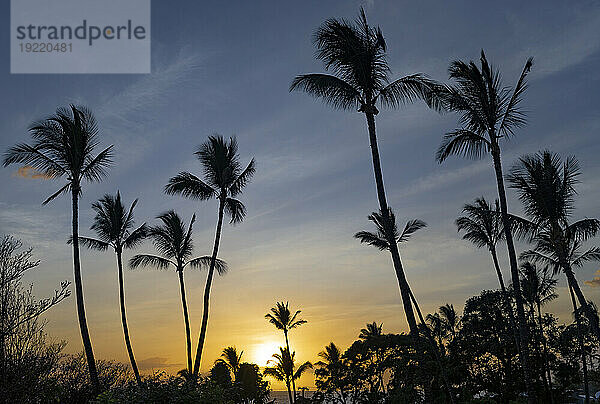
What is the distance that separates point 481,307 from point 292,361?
734 inches

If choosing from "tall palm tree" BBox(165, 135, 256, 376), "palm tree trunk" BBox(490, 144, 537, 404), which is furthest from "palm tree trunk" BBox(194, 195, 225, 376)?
"palm tree trunk" BBox(490, 144, 537, 404)

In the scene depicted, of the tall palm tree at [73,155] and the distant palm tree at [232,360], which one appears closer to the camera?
the tall palm tree at [73,155]

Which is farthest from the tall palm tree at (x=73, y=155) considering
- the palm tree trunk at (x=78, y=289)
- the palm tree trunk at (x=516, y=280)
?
the palm tree trunk at (x=516, y=280)

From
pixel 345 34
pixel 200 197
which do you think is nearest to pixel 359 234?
pixel 200 197

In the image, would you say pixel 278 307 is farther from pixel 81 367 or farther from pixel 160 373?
pixel 160 373

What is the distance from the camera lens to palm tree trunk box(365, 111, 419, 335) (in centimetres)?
1759

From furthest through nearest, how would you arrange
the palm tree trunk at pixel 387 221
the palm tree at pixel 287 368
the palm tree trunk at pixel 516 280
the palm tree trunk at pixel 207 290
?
the palm tree at pixel 287 368 < the palm tree trunk at pixel 207 290 < the palm tree trunk at pixel 516 280 < the palm tree trunk at pixel 387 221

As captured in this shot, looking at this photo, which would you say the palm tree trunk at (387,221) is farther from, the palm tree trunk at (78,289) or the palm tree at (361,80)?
the palm tree trunk at (78,289)

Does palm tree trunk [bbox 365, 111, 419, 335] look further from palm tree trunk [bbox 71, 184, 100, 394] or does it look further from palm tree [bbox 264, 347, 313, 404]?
palm tree [bbox 264, 347, 313, 404]

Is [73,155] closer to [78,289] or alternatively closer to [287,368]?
[78,289]

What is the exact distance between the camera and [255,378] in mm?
41750

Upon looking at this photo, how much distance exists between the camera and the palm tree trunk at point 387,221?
17.6 metres

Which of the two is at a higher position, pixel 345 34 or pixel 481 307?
pixel 345 34

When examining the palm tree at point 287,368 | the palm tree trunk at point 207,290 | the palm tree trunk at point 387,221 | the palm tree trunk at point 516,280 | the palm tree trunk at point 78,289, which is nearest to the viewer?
the palm tree trunk at point 387,221
